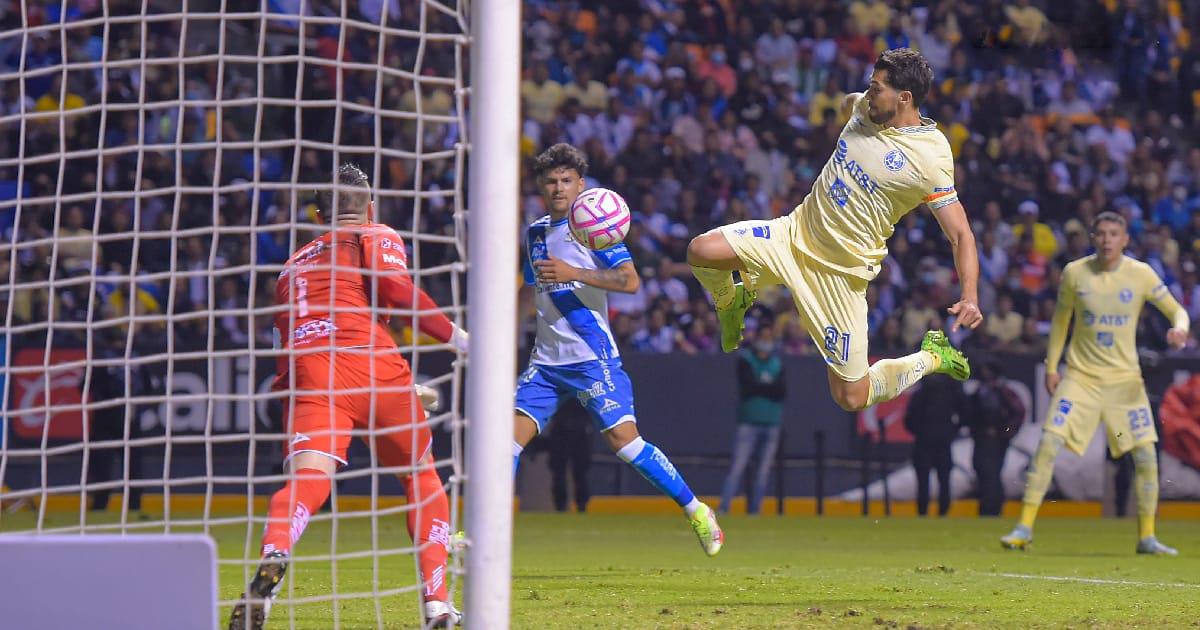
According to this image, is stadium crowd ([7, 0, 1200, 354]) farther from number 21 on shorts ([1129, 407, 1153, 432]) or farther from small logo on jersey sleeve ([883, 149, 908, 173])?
small logo on jersey sleeve ([883, 149, 908, 173])

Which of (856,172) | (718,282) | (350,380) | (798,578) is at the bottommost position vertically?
(798,578)

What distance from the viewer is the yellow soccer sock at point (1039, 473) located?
502 inches

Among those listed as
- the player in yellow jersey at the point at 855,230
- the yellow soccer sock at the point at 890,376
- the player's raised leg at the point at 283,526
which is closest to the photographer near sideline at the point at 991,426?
the yellow soccer sock at the point at 890,376

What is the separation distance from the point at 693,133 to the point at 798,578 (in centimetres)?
1295

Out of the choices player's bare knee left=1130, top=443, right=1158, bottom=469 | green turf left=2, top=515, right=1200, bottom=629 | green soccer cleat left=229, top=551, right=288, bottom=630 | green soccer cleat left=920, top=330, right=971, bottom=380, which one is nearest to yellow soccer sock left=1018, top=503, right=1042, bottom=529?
green turf left=2, top=515, right=1200, bottom=629

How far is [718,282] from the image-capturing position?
893 cm

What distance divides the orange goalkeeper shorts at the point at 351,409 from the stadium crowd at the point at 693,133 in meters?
9.94

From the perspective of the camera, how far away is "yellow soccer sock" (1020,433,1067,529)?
1276cm

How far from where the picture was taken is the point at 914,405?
18.3 m

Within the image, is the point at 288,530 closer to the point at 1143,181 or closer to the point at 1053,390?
the point at 1053,390

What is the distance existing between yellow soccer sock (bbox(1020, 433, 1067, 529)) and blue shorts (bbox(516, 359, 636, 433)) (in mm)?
4451

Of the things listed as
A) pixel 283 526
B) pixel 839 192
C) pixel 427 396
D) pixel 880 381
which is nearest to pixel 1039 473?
pixel 880 381

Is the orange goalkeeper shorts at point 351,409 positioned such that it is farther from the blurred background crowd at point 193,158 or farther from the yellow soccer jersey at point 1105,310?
the blurred background crowd at point 193,158

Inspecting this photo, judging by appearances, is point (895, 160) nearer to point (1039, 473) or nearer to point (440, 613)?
point (440, 613)
